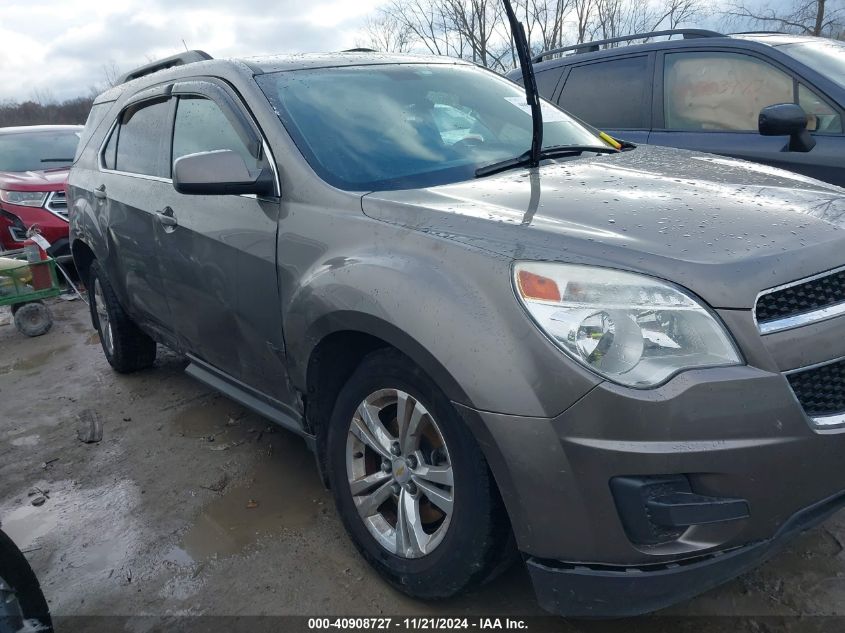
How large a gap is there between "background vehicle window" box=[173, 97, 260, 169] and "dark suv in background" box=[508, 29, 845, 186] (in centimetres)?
300

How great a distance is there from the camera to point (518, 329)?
1.70 metres

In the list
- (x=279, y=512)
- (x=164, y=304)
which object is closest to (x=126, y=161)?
(x=164, y=304)

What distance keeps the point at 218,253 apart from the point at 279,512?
1.11m

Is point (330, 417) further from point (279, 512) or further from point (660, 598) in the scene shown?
point (660, 598)

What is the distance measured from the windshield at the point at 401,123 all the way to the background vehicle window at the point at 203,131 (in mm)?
252

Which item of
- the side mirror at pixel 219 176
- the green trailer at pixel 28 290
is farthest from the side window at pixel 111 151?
the green trailer at pixel 28 290

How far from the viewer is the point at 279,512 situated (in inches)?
115

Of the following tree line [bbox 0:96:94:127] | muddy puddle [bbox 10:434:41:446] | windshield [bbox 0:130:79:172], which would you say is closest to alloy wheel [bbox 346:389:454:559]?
muddy puddle [bbox 10:434:41:446]

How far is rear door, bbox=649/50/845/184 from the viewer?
13.0 feet

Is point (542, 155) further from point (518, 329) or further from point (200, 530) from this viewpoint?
point (200, 530)

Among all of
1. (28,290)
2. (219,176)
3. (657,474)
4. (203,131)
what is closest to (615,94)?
(203,131)

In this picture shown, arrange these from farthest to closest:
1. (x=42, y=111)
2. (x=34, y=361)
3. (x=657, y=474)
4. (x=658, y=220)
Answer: (x=42, y=111) → (x=34, y=361) → (x=658, y=220) → (x=657, y=474)

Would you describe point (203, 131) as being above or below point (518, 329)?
above

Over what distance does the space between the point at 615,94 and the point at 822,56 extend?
1308mm
